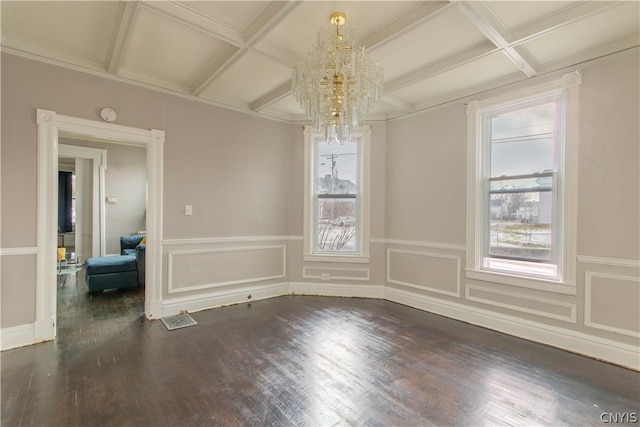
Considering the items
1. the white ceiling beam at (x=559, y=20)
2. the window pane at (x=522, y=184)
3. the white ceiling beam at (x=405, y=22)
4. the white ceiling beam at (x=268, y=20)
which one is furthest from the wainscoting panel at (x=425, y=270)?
the white ceiling beam at (x=268, y=20)

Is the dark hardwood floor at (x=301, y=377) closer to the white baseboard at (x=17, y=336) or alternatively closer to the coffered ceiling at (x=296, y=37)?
the white baseboard at (x=17, y=336)

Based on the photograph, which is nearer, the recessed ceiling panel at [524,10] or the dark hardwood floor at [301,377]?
the dark hardwood floor at [301,377]

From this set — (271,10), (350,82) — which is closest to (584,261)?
(350,82)

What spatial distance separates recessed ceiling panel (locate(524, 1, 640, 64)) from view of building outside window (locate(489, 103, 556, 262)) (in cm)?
53

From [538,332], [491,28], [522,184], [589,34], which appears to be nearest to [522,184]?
[522,184]

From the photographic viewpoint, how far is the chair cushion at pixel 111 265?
4.44 metres

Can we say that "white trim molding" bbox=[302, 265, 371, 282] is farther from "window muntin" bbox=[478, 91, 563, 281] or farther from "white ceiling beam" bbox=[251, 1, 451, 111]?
"white ceiling beam" bbox=[251, 1, 451, 111]

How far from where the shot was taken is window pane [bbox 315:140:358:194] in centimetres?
464

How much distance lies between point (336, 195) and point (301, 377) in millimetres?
2847

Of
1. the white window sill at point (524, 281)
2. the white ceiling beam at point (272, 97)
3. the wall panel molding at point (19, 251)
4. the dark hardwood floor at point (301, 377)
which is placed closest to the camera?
the dark hardwood floor at point (301, 377)

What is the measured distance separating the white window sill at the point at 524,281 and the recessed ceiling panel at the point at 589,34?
7.14ft

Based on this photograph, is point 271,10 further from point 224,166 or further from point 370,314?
point 370,314

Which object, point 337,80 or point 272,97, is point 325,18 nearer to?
point 337,80

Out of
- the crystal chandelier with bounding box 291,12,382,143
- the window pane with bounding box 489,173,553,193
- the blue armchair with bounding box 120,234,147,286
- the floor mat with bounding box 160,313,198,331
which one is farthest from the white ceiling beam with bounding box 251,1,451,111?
the blue armchair with bounding box 120,234,147,286
